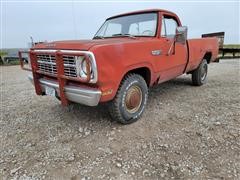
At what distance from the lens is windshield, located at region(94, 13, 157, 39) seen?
12.4 ft

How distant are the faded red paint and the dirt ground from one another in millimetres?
621

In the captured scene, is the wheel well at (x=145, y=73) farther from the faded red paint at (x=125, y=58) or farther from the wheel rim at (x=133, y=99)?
the wheel rim at (x=133, y=99)

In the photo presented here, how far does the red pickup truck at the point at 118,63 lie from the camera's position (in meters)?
2.57

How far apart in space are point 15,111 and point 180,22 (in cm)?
434

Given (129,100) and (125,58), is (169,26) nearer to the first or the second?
(125,58)

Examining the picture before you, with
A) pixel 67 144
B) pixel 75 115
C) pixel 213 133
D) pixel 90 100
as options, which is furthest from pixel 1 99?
pixel 213 133

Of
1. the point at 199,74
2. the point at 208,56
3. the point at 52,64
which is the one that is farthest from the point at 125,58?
the point at 208,56

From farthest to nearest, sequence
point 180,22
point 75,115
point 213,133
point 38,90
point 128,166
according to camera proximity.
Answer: point 180,22 < point 75,115 < point 38,90 < point 213,133 < point 128,166

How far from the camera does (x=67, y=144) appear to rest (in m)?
2.74

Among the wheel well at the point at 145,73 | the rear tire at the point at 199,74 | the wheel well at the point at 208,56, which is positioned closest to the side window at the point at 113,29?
the wheel well at the point at 145,73

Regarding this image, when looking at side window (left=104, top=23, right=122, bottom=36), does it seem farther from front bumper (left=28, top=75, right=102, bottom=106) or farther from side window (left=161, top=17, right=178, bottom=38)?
front bumper (left=28, top=75, right=102, bottom=106)

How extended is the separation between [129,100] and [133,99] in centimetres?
9

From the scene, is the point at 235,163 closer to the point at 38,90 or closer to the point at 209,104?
the point at 209,104

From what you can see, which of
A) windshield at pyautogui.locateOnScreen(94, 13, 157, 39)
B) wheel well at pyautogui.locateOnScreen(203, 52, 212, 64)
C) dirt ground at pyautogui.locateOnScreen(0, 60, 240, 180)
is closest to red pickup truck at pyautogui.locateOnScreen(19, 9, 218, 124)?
windshield at pyautogui.locateOnScreen(94, 13, 157, 39)
